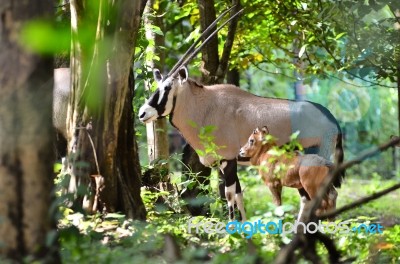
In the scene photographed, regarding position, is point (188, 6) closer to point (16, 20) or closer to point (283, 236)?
point (283, 236)

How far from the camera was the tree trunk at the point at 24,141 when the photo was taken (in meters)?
3.80

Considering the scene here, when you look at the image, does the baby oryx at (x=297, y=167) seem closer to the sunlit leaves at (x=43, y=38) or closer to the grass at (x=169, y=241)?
the grass at (x=169, y=241)

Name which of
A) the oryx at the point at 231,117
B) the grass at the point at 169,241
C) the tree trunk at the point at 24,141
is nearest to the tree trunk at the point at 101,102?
the grass at the point at 169,241

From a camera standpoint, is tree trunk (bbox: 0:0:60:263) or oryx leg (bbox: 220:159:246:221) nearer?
tree trunk (bbox: 0:0:60:263)

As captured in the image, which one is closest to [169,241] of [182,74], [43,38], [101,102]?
[43,38]

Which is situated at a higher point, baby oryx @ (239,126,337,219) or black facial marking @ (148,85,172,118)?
black facial marking @ (148,85,172,118)

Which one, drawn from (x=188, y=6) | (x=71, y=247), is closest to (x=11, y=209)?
(x=71, y=247)

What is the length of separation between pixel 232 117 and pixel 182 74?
49cm

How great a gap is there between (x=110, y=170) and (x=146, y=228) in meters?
0.73

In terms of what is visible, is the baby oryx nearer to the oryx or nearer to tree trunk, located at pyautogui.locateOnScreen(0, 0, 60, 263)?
the oryx

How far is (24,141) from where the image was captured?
151 inches

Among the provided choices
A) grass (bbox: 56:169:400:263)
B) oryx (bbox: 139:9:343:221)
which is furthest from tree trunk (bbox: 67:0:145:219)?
oryx (bbox: 139:9:343:221)

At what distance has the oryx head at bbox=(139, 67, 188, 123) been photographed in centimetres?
668

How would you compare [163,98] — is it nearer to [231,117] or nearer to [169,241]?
[231,117]
